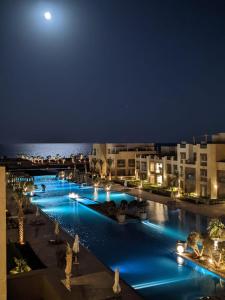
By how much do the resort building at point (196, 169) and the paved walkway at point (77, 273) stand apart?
13316 millimetres

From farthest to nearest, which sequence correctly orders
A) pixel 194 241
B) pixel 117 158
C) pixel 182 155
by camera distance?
1. pixel 117 158
2. pixel 182 155
3. pixel 194 241

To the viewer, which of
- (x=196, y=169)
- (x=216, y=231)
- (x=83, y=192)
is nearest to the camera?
(x=216, y=231)

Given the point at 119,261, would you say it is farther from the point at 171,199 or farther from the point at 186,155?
the point at 186,155

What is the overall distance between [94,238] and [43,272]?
7403 millimetres

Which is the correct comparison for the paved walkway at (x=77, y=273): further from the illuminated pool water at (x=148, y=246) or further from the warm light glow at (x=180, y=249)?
the warm light glow at (x=180, y=249)

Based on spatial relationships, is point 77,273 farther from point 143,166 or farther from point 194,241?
point 143,166

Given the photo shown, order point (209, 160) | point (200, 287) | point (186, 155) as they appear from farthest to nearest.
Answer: point (186, 155) < point (209, 160) < point (200, 287)

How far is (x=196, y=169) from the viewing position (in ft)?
90.1

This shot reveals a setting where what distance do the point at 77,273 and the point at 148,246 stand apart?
16.1 feet

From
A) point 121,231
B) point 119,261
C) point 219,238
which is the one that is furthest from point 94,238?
point 219,238

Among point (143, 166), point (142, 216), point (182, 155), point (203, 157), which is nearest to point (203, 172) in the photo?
point (203, 157)

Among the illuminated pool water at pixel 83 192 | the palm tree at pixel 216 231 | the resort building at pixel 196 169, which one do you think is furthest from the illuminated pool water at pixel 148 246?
the resort building at pixel 196 169

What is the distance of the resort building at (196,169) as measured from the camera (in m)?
25.6

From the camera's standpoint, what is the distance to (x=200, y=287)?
11172 millimetres
